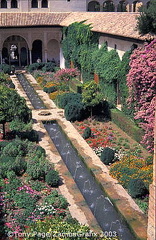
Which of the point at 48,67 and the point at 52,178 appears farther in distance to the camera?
the point at 48,67

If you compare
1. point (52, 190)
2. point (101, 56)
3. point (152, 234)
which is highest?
point (101, 56)

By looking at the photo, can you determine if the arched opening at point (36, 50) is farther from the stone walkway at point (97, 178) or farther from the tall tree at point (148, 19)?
the tall tree at point (148, 19)

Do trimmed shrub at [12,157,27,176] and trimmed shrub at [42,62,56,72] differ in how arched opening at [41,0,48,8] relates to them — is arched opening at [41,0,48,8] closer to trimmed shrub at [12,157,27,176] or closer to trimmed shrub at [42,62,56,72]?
trimmed shrub at [42,62,56,72]

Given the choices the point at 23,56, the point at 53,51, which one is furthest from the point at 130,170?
the point at 23,56

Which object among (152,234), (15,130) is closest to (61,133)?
(15,130)

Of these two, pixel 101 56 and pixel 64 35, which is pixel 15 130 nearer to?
pixel 101 56

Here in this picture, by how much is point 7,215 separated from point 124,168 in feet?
16.0

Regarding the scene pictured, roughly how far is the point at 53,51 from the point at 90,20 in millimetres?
12170

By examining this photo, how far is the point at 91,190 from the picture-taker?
13312 millimetres

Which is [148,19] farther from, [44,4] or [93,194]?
[44,4]

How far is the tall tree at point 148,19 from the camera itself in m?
16.0

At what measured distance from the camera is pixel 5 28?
3638 centimetres

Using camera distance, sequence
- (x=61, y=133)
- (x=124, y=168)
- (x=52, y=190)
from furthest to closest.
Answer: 1. (x=61, y=133)
2. (x=124, y=168)
3. (x=52, y=190)

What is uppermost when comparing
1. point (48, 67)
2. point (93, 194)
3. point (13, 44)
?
point (13, 44)
